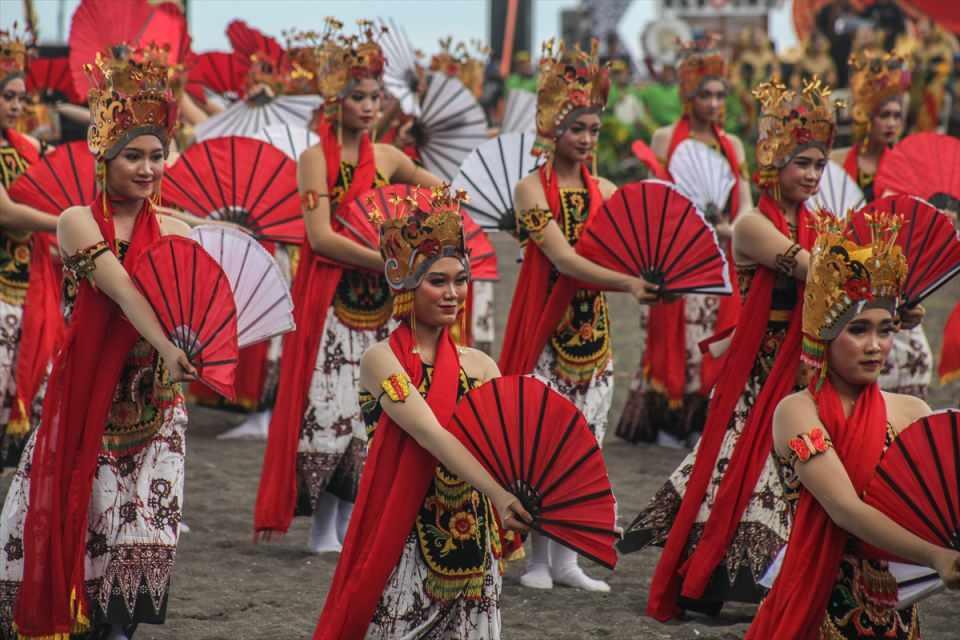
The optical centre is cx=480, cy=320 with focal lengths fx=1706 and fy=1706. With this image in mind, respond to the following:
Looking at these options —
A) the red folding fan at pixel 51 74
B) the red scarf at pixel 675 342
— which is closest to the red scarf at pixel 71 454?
the red scarf at pixel 675 342

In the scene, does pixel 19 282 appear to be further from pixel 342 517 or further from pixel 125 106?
pixel 125 106

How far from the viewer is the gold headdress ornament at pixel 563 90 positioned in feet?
21.5

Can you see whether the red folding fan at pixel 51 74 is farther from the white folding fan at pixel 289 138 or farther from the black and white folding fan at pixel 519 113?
the black and white folding fan at pixel 519 113

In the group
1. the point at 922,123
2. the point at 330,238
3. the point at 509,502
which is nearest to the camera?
the point at 509,502

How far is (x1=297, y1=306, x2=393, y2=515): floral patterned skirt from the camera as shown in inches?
267

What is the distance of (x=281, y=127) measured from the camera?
827 centimetres

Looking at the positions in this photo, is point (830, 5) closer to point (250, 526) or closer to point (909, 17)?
point (909, 17)

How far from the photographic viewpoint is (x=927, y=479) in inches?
150

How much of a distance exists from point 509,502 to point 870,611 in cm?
91

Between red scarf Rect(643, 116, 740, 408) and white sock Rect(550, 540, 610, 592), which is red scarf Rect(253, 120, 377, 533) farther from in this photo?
red scarf Rect(643, 116, 740, 408)

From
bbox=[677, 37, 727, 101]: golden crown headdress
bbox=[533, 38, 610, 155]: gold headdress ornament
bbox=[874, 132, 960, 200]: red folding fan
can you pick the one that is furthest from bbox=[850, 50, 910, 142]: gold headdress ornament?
bbox=[533, 38, 610, 155]: gold headdress ornament

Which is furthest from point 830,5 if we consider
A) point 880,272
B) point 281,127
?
point 880,272

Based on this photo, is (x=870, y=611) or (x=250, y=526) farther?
(x=250, y=526)

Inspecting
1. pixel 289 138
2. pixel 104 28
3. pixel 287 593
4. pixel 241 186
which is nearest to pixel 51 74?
pixel 104 28
